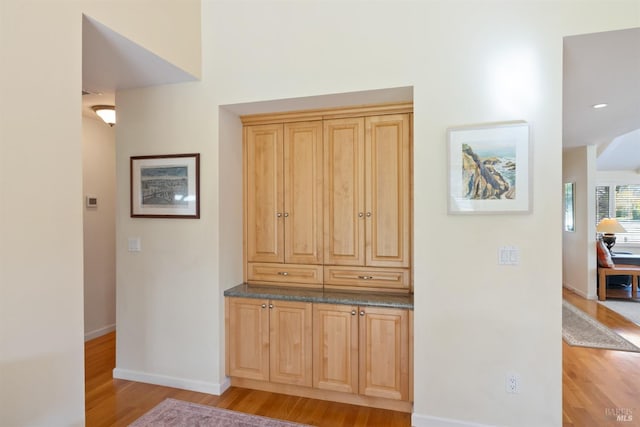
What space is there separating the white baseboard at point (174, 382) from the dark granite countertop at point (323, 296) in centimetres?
73

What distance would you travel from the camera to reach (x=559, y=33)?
2.09 metres

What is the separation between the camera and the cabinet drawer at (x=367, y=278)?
8.99ft

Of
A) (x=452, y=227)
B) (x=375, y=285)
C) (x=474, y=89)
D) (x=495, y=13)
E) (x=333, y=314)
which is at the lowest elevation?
(x=333, y=314)

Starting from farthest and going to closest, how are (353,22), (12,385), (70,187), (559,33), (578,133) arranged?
(578,133) < (353,22) < (559,33) < (70,187) < (12,385)

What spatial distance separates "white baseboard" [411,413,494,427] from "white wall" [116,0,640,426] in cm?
1

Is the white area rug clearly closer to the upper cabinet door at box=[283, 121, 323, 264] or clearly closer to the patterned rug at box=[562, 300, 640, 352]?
the patterned rug at box=[562, 300, 640, 352]

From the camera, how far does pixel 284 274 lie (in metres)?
3.02

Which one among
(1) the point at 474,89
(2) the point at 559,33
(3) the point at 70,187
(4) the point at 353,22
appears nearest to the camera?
(3) the point at 70,187

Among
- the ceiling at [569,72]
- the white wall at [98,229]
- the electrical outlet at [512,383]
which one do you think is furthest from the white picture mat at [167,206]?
the electrical outlet at [512,383]

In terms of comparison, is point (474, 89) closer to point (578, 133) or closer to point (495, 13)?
point (495, 13)

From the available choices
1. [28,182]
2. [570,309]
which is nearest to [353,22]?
[28,182]

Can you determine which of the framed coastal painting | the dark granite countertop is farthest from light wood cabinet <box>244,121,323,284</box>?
the framed coastal painting

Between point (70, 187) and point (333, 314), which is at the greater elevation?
point (70, 187)

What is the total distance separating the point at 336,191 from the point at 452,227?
0.97m
